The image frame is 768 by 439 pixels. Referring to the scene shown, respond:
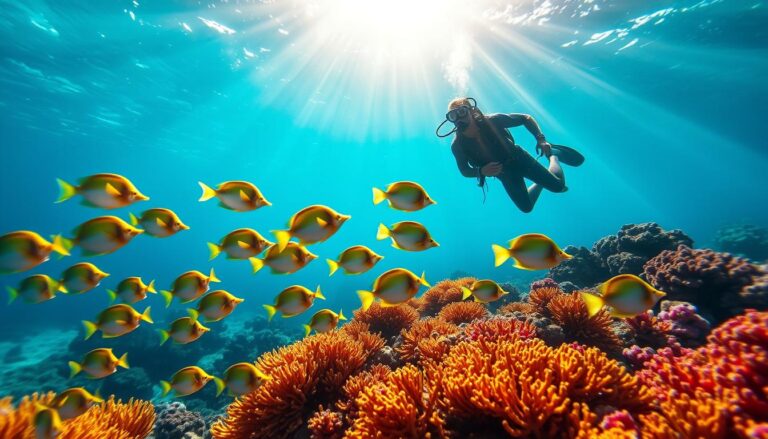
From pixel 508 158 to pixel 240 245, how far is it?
7.46 meters

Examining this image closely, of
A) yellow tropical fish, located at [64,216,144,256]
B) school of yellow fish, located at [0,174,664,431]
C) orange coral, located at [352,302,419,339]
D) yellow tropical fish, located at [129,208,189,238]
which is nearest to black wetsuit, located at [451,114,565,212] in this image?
orange coral, located at [352,302,419,339]

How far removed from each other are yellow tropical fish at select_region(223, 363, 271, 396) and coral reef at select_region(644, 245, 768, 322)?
24.6 feet

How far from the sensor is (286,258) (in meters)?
3.47

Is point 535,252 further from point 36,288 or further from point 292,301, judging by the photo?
point 36,288

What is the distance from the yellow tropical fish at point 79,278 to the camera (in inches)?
143

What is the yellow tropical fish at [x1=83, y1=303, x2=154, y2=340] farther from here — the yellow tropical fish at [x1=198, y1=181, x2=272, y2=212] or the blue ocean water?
the blue ocean water

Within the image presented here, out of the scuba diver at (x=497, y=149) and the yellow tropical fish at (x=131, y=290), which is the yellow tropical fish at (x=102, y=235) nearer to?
the yellow tropical fish at (x=131, y=290)

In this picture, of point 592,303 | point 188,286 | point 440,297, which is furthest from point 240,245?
point 440,297

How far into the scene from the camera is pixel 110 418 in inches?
161

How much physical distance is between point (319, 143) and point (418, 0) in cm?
3016

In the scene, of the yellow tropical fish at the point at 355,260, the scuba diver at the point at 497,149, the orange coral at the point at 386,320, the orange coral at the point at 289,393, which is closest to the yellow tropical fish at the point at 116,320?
the orange coral at the point at 289,393

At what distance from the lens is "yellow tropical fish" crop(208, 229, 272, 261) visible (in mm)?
3547

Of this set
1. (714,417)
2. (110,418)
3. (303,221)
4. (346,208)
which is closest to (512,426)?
(714,417)

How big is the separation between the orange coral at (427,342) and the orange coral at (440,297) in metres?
2.89
